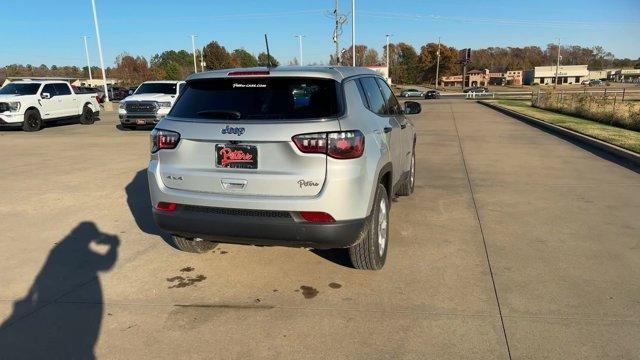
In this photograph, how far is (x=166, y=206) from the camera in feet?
12.5

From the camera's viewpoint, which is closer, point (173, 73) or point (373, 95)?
point (373, 95)

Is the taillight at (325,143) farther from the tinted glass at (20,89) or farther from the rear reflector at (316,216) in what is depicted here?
the tinted glass at (20,89)

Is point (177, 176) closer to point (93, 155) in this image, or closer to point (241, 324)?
point (241, 324)

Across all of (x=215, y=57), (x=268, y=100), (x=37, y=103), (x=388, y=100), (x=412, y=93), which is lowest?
(x=412, y=93)

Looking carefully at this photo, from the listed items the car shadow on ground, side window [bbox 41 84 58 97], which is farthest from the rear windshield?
side window [bbox 41 84 58 97]

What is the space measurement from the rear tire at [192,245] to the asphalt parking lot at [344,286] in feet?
0.26

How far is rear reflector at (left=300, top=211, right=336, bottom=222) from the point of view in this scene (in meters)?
3.42

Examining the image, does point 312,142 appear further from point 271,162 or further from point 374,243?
point 374,243

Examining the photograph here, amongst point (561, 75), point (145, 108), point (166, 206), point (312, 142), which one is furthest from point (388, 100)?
point (561, 75)

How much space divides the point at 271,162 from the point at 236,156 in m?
0.28

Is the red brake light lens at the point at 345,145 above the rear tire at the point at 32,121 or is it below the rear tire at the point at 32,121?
above

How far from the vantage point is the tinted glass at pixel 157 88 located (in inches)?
668

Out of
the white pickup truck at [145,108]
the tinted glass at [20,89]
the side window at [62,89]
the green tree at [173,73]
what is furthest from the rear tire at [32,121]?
the green tree at [173,73]

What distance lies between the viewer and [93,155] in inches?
430
